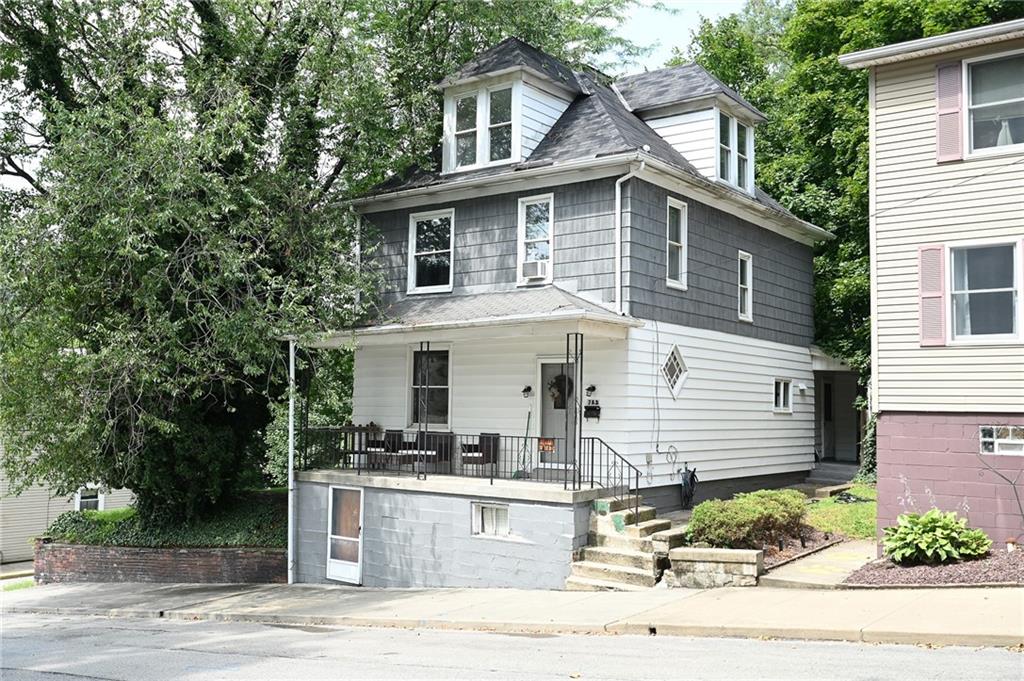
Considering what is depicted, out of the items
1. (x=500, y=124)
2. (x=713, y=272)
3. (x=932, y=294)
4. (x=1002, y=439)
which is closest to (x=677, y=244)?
(x=713, y=272)

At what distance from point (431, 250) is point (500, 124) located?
9.49ft

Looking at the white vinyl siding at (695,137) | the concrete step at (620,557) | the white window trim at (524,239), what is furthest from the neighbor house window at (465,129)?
the concrete step at (620,557)

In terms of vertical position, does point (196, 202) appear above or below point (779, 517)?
above

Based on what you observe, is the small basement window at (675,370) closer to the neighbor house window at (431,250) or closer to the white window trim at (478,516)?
the white window trim at (478,516)

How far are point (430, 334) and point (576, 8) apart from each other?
13.3 metres

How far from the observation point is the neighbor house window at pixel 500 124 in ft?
56.4

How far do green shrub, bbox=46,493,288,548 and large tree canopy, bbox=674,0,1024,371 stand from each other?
13.6 m

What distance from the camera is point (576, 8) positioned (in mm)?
24453

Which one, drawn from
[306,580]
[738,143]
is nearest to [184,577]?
[306,580]

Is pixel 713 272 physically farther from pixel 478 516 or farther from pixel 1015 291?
pixel 478 516

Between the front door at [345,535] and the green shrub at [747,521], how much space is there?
21.0 ft

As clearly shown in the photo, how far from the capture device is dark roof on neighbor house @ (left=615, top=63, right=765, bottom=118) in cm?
1800

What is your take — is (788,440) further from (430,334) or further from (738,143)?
(430,334)

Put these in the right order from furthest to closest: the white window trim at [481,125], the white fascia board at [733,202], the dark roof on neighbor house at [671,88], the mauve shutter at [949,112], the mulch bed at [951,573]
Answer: the dark roof on neighbor house at [671,88], the white window trim at [481,125], the white fascia board at [733,202], the mauve shutter at [949,112], the mulch bed at [951,573]
